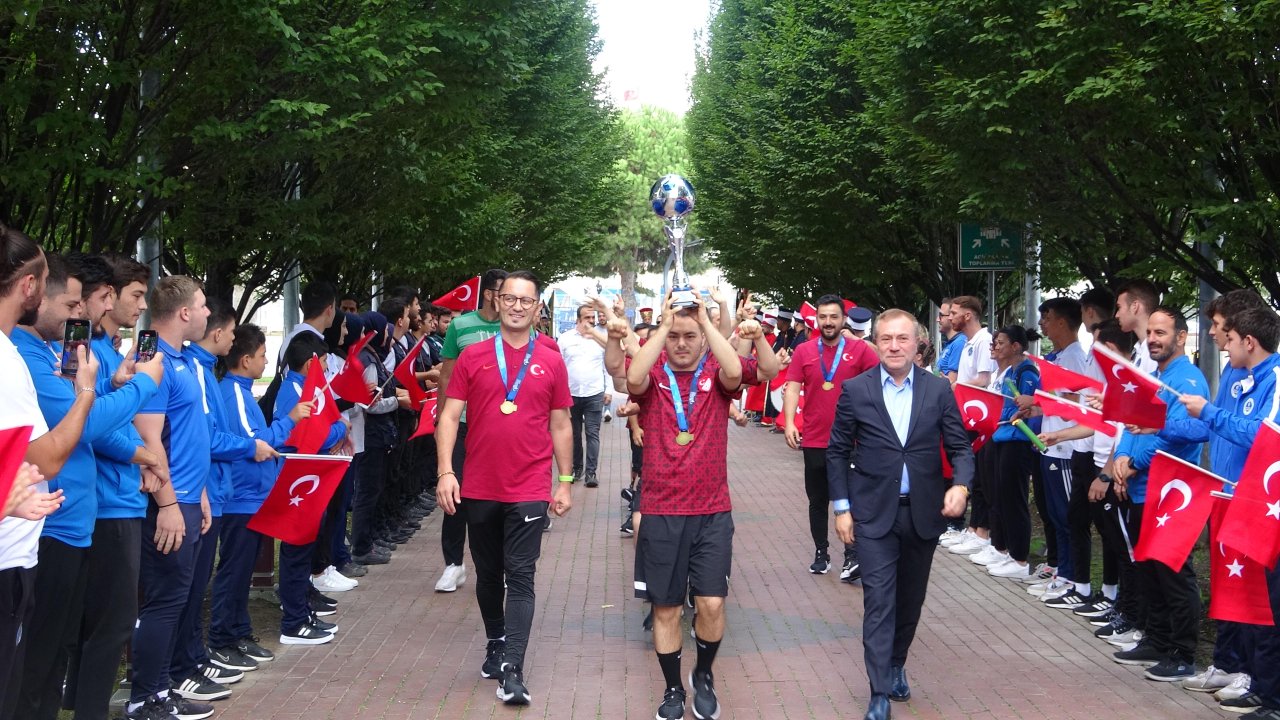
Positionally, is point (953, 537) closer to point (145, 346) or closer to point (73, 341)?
point (145, 346)

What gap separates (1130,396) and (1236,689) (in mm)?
1577

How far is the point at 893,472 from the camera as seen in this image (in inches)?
271

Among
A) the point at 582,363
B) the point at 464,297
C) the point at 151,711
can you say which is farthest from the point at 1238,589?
the point at 582,363

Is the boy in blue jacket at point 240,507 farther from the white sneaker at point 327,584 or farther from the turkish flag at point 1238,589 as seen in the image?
the turkish flag at point 1238,589

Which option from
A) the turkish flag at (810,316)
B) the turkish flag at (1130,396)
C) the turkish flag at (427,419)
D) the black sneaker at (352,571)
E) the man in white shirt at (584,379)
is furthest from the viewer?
the man in white shirt at (584,379)

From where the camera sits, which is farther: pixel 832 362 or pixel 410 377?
pixel 410 377

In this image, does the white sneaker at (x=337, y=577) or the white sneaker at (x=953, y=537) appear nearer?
the white sneaker at (x=337, y=577)

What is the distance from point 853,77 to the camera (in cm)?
2450

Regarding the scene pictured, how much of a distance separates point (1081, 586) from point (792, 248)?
17734 millimetres

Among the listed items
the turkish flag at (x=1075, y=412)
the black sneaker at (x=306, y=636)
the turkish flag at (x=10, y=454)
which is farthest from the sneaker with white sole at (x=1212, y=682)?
the turkish flag at (x=10, y=454)

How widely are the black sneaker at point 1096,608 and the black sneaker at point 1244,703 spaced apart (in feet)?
7.04

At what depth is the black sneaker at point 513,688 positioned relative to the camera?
276 inches

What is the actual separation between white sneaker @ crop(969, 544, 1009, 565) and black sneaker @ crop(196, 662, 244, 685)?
6.33 m

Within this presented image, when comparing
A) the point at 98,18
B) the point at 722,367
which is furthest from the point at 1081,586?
the point at 98,18
